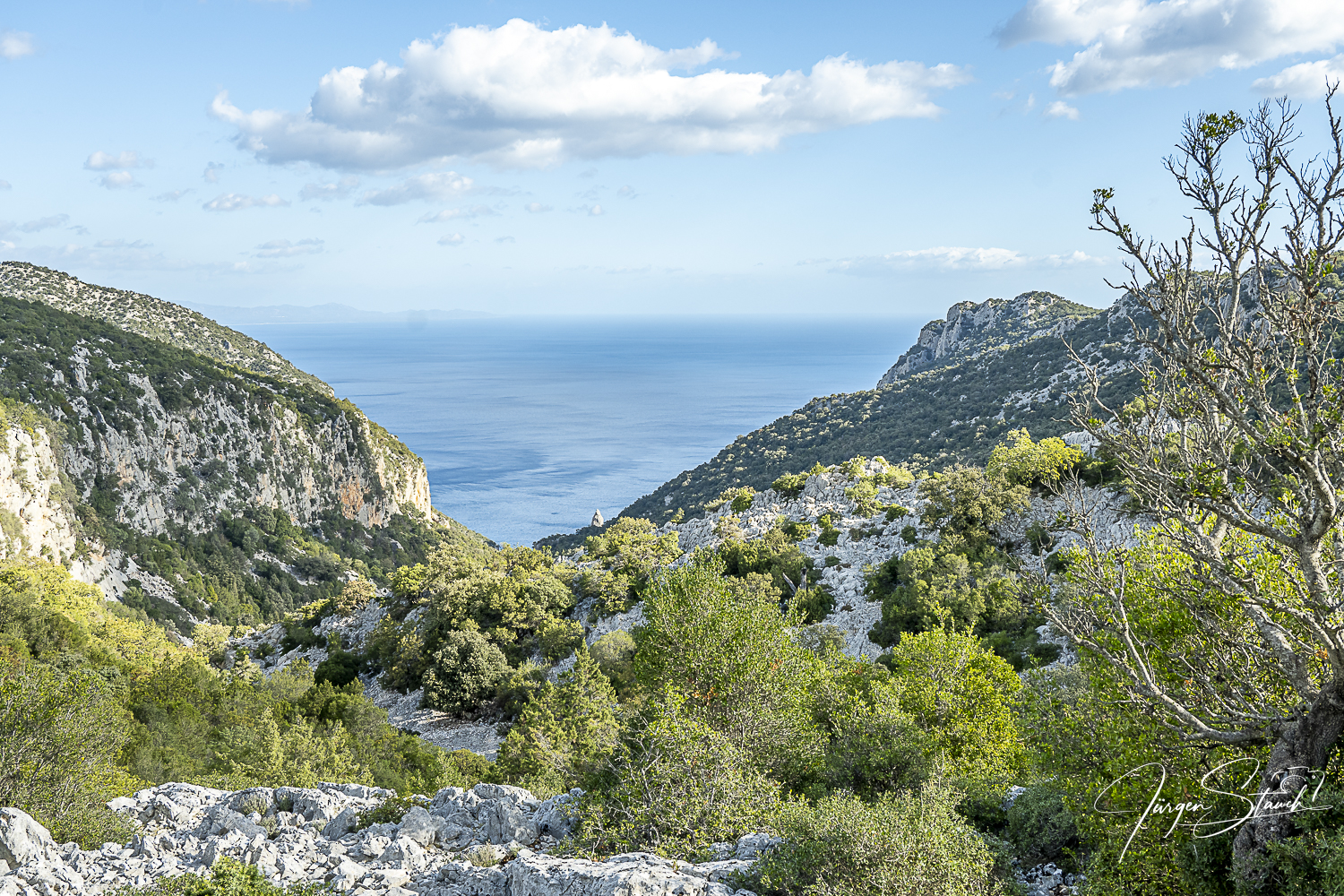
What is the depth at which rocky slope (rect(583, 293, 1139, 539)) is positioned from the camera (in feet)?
192

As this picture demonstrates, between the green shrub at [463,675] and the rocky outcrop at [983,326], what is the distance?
7910 centimetres

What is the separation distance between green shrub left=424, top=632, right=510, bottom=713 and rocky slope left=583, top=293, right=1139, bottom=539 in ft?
115

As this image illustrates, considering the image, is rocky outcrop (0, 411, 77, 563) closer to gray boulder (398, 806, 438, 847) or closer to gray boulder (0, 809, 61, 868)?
gray boulder (0, 809, 61, 868)

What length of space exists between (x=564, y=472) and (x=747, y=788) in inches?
4663

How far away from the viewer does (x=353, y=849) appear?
11469 millimetres

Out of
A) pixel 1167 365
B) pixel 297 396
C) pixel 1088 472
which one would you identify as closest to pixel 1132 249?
pixel 1167 365

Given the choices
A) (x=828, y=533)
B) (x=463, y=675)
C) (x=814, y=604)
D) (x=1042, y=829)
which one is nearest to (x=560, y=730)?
(x=463, y=675)

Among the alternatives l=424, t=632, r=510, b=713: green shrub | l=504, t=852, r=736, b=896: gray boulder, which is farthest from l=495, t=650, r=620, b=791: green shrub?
l=424, t=632, r=510, b=713: green shrub

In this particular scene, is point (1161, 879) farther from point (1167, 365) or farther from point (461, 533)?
point (461, 533)

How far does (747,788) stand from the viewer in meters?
11.9

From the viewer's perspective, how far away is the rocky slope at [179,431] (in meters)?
63.9

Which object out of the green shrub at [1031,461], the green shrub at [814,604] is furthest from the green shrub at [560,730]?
the green shrub at [1031,461]

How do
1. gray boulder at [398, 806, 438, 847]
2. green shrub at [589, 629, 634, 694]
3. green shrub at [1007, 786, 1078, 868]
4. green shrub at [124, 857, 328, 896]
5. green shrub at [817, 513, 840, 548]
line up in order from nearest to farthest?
green shrub at [124, 857, 328, 896] → green shrub at [1007, 786, 1078, 868] → gray boulder at [398, 806, 438, 847] → green shrub at [589, 629, 634, 694] → green shrub at [817, 513, 840, 548]

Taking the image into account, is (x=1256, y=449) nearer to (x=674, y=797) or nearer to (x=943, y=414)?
(x=674, y=797)
